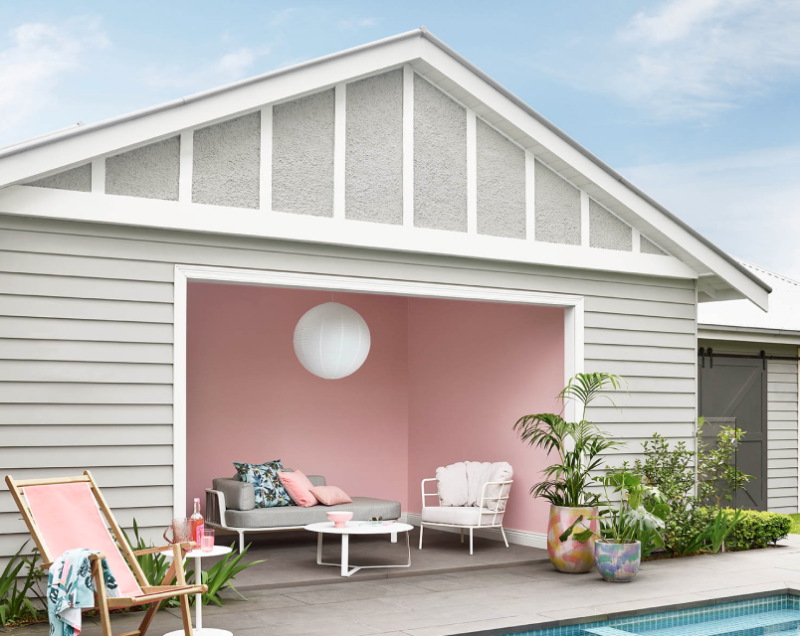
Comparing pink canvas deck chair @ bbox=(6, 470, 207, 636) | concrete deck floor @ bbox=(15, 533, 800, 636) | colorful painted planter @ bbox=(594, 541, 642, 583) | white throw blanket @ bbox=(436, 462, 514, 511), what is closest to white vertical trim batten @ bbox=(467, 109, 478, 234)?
white throw blanket @ bbox=(436, 462, 514, 511)

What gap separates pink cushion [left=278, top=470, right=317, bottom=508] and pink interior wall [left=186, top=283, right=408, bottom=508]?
983mm

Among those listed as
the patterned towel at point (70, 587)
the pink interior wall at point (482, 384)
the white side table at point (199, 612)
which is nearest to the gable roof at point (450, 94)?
the pink interior wall at point (482, 384)

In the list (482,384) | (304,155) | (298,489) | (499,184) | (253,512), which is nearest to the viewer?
(304,155)

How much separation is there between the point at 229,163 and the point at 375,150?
112cm

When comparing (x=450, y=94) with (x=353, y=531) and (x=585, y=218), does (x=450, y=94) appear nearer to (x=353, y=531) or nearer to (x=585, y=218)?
(x=585, y=218)

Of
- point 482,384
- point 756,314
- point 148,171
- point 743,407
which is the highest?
point 148,171

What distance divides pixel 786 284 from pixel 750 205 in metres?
16.5

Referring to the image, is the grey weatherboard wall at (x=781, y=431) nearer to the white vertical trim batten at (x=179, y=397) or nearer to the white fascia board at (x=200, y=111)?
the white fascia board at (x=200, y=111)

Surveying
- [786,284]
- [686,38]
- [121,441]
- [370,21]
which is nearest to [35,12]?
[370,21]

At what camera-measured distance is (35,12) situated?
25.8 meters

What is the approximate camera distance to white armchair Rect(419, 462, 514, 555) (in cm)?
757

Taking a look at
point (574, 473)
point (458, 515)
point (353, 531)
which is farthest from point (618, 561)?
point (353, 531)

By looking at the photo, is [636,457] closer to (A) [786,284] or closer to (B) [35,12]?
(A) [786,284]

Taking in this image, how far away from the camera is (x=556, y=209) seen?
283 inches
